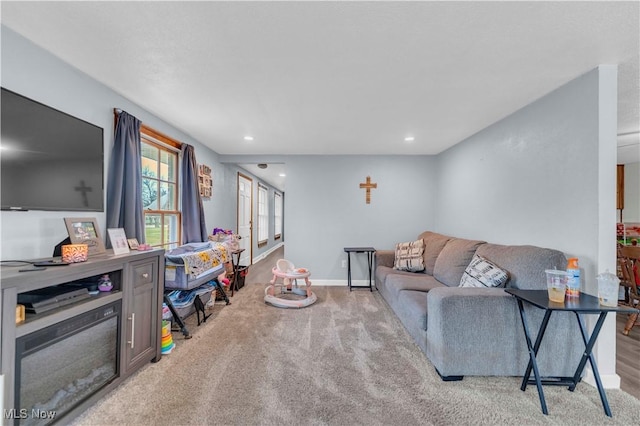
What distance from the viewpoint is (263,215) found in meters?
7.87

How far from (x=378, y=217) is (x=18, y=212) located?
4.13 m

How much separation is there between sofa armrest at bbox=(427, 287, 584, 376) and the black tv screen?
2756 mm

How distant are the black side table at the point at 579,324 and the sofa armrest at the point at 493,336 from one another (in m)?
0.09

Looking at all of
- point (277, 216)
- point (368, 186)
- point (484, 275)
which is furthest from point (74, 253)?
point (277, 216)

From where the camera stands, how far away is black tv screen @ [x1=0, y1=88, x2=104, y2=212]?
1481 mm

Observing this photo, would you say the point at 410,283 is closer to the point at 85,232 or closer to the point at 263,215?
the point at 85,232

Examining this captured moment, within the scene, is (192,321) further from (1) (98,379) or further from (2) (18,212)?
(2) (18,212)

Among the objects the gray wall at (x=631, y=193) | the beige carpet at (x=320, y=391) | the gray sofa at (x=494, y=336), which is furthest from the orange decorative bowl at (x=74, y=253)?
the gray wall at (x=631, y=193)

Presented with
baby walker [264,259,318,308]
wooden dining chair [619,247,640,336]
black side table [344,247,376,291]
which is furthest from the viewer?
black side table [344,247,376,291]

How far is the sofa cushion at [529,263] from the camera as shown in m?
1.98

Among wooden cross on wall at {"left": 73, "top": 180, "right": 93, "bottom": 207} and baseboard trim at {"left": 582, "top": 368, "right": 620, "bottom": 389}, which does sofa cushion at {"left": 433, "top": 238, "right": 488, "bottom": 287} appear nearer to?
baseboard trim at {"left": 582, "top": 368, "right": 620, "bottom": 389}

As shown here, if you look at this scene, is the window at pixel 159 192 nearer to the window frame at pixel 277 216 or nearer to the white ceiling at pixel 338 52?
the white ceiling at pixel 338 52

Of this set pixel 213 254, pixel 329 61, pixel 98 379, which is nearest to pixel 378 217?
pixel 213 254
